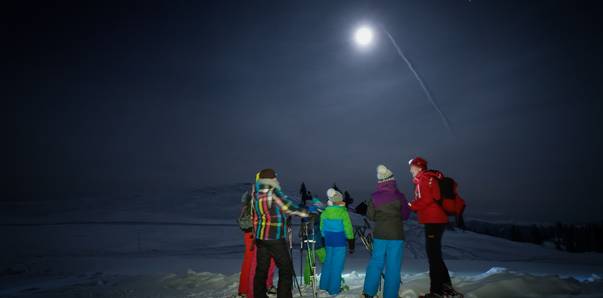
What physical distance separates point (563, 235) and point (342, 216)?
104 metres

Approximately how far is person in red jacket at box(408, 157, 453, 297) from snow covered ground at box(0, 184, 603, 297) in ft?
2.03

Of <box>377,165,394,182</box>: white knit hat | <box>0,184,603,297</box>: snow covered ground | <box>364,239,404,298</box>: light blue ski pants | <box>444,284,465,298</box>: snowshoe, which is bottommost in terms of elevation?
<box>0,184,603,297</box>: snow covered ground

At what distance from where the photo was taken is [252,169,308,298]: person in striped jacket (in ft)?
15.9

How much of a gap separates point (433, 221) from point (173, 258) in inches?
577

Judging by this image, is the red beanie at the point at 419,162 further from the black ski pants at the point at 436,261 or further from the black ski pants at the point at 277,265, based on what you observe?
the black ski pants at the point at 277,265

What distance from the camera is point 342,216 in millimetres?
6594

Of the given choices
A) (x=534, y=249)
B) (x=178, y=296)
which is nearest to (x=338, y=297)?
(x=178, y=296)

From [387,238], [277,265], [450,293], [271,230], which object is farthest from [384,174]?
[277,265]

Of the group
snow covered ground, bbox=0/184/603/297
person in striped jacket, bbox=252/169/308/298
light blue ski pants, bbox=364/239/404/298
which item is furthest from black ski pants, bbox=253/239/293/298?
snow covered ground, bbox=0/184/603/297

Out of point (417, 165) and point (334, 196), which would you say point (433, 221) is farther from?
point (334, 196)

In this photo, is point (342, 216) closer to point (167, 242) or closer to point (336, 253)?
point (336, 253)

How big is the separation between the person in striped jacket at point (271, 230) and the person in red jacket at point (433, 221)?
1.70 meters

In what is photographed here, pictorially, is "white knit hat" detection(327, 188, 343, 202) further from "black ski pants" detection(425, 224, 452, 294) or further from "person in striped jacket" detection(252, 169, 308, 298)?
"black ski pants" detection(425, 224, 452, 294)

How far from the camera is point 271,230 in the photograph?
489cm
